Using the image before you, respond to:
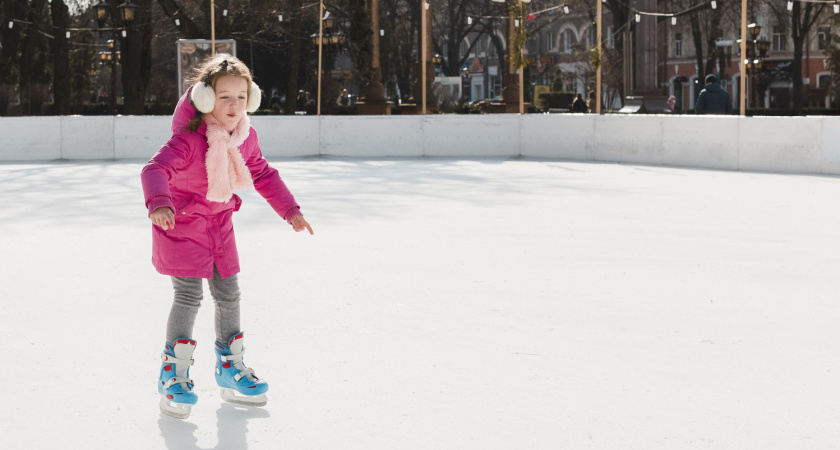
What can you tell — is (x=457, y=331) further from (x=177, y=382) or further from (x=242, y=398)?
(x=177, y=382)

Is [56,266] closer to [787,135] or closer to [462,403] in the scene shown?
[462,403]

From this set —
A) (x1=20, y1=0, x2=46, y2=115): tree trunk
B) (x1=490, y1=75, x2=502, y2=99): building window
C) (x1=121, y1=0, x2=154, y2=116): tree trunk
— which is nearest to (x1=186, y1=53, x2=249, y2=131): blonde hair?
(x1=121, y1=0, x2=154, y2=116): tree trunk

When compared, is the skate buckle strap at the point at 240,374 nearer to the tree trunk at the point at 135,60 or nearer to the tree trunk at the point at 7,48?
the tree trunk at the point at 135,60

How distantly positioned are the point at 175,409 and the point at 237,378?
263 millimetres

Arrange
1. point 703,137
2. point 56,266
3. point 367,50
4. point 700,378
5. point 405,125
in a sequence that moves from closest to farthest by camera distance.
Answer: point 700,378 → point 56,266 → point 703,137 → point 405,125 → point 367,50

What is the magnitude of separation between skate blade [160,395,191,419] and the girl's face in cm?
96

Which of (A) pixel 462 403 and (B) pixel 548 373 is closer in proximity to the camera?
(A) pixel 462 403

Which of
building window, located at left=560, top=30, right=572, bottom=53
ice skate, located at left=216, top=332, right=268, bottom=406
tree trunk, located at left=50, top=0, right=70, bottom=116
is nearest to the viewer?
ice skate, located at left=216, top=332, right=268, bottom=406

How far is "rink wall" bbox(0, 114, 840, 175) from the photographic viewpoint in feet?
67.4

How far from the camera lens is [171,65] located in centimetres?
5878

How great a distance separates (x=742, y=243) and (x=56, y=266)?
5041mm

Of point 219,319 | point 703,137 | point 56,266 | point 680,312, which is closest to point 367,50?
point 703,137

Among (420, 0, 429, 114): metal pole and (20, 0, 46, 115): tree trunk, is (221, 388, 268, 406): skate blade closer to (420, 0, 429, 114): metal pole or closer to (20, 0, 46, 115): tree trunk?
(420, 0, 429, 114): metal pole

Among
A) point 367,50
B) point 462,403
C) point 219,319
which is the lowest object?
point 462,403
